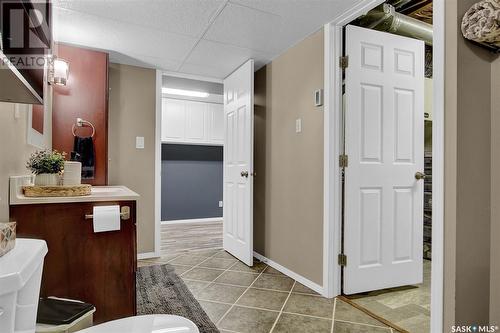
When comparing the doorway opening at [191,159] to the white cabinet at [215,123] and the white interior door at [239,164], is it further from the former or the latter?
the white interior door at [239,164]

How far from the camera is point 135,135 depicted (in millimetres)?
3211

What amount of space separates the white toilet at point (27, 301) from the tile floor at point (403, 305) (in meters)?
1.57

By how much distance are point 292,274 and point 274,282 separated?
0.21 m

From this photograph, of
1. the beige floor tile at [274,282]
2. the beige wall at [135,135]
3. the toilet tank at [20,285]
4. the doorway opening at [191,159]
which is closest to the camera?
the toilet tank at [20,285]

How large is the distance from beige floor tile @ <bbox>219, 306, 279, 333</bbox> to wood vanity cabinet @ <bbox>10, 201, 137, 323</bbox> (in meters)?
0.61

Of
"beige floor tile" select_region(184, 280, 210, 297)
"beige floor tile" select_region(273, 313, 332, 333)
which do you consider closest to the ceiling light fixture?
"beige floor tile" select_region(184, 280, 210, 297)

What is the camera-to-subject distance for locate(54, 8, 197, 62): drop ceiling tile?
223 centimetres

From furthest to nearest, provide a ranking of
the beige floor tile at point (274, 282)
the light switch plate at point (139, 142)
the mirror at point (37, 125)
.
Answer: the light switch plate at point (139, 142) → the beige floor tile at point (274, 282) → the mirror at point (37, 125)

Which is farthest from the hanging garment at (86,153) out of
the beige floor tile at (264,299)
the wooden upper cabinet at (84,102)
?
the beige floor tile at (264,299)

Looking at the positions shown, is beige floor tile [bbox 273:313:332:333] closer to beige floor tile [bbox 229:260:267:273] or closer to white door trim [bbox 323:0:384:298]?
white door trim [bbox 323:0:384:298]

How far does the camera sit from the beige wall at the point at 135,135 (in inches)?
123

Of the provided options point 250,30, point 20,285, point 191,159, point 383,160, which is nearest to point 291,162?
point 383,160

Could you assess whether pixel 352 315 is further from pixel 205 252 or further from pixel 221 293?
pixel 205 252

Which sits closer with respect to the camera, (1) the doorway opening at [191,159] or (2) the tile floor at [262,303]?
(2) the tile floor at [262,303]
